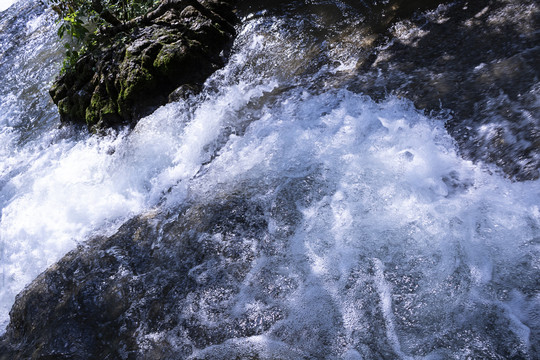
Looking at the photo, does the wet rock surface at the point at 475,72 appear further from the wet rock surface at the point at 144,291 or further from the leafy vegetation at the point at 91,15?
the leafy vegetation at the point at 91,15

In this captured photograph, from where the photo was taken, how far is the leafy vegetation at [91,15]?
6793 mm

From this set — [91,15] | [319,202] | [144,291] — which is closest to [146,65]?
[91,15]

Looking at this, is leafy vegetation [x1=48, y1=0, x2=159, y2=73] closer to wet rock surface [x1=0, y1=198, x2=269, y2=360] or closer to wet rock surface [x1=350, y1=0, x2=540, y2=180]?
wet rock surface [x1=0, y1=198, x2=269, y2=360]

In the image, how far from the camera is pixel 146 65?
617cm

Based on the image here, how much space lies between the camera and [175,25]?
21.9 feet

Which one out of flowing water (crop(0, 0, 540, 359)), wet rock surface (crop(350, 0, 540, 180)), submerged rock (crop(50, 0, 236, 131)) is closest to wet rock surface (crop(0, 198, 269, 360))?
flowing water (crop(0, 0, 540, 359))

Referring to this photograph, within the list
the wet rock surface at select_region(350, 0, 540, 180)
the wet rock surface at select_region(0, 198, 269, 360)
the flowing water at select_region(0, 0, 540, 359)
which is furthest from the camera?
the wet rock surface at select_region(350, 0, 540, 180)

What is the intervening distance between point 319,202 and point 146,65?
13.2 ft

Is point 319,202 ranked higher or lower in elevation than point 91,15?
lower

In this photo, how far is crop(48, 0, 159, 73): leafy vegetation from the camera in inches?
267

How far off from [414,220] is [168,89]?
4.49 metres

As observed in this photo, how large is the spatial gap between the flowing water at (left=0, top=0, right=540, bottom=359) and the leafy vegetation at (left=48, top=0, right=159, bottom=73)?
1.73 metres

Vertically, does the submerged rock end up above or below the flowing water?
above

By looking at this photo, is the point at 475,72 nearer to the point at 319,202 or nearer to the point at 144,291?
the point at 319,202
